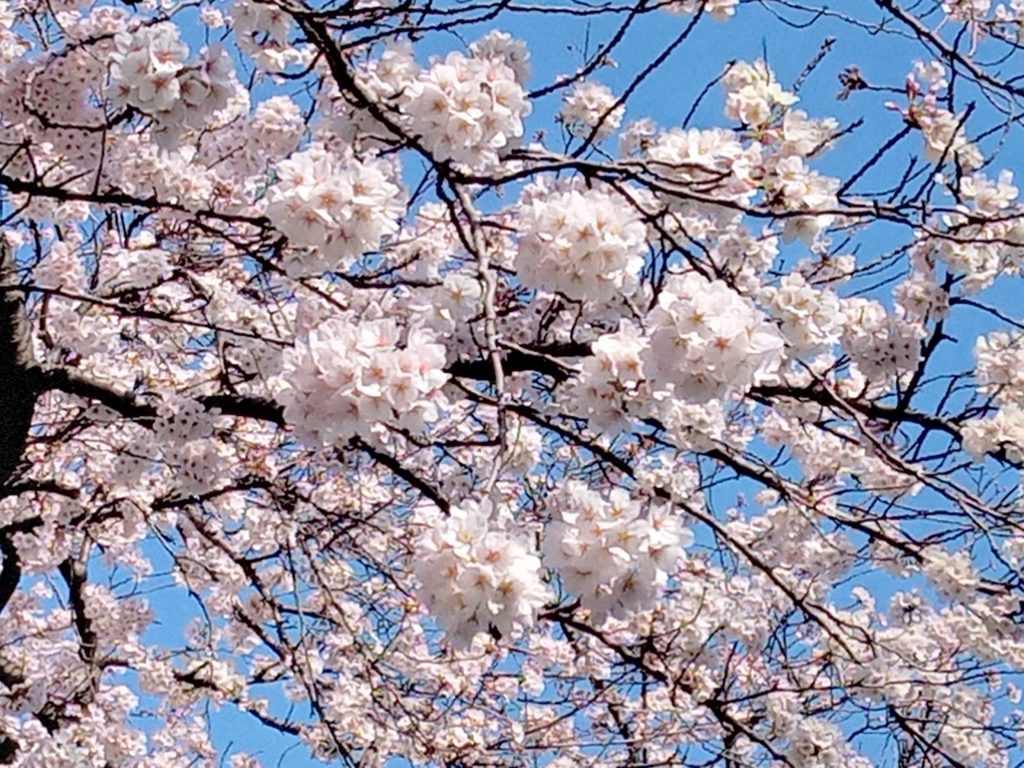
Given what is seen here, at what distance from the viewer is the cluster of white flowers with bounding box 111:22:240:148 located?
95.4 inches

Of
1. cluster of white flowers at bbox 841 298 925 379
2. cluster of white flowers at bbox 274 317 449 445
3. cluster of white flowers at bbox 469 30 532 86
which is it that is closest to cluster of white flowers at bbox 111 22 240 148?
cluster of white flowers at bbox 469 30 532 86

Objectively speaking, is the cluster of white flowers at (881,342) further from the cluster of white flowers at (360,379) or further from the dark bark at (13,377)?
the dark bark at (13,377)

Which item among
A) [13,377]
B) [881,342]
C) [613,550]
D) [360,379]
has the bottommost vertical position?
[613,550]

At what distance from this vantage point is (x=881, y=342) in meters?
3.55

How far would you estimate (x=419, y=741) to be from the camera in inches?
200

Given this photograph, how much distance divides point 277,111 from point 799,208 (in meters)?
1.68

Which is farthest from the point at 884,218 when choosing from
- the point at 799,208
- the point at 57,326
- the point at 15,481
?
the point at 15,481

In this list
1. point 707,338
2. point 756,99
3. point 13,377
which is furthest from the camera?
point 13,377

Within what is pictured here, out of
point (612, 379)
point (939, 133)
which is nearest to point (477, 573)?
point (612, 379)

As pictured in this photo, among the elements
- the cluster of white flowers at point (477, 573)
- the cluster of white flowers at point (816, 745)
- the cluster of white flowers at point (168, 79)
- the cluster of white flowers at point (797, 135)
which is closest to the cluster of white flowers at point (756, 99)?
the cluster of white flowers at point (797, 135)

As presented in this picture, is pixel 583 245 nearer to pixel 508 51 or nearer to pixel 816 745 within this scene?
pixel 508 51

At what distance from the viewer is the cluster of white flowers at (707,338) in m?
2.03

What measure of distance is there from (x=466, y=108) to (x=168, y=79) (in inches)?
24.7

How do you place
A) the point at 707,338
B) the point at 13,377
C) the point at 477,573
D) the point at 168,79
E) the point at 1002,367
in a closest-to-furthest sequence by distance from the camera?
the point at 477,573, the point at 707,338, the point at 168,79, the point at 1002,367, the point at 13,377
